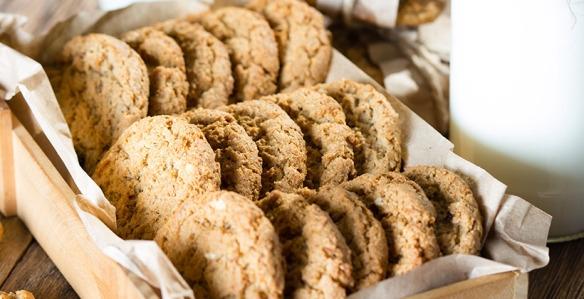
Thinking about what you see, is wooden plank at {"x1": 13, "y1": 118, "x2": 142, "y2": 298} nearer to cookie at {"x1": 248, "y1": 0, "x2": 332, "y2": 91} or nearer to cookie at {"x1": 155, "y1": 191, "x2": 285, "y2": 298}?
cookie at {"x1": 155, "y1": 191, "x2": 285, "y2": 298}

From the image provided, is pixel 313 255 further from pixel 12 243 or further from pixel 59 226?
pixel 12 243

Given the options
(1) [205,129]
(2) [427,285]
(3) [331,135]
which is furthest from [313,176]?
(2) [427,285]

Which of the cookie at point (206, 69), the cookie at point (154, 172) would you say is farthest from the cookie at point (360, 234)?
the cookie at point (206, 69)

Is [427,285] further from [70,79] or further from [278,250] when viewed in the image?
[70,79]

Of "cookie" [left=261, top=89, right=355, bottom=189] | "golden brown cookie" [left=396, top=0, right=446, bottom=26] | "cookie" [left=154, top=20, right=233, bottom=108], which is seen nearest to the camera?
"cookie" [left=261, top=89, right=355, bottom=189]

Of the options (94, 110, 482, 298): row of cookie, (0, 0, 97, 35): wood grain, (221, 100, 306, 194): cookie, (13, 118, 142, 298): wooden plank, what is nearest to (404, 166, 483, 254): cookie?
(94, 110, 482, 298): row of cookie

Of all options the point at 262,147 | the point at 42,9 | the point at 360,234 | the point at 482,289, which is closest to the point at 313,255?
the point at 360,234
